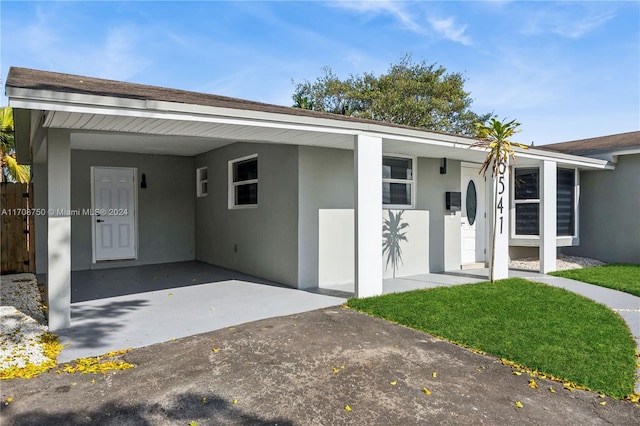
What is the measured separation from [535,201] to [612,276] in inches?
97.8

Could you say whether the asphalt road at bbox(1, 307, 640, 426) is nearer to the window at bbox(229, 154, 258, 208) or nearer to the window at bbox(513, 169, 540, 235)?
the window at bbox(229, 154, 258, 208)

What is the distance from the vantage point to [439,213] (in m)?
8.84

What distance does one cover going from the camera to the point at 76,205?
887 centimetres

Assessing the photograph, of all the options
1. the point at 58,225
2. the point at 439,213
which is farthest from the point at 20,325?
the point at 439,213

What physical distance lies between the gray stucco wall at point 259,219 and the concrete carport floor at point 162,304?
362mm

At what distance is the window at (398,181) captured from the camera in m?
8.05

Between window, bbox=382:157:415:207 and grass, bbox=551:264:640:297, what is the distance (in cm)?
377

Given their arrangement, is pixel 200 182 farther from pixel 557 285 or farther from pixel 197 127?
pixel 557 285

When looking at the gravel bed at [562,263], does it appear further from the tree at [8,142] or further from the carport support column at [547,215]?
the tree at [8,142]

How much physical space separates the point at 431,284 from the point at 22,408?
6.16 m

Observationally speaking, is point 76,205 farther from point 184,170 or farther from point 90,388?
point 90,388

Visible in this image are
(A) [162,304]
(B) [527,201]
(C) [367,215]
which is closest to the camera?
(A) [162,304]

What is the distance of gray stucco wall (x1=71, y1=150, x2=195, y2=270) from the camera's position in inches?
350

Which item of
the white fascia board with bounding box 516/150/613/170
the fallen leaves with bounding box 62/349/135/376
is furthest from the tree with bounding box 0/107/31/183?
the white fascia board with bounding box 516/150/613/170
